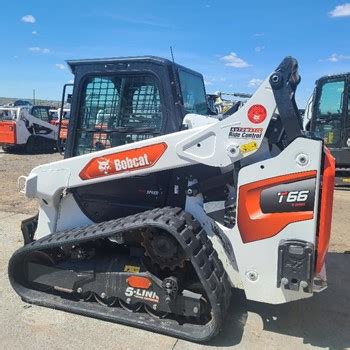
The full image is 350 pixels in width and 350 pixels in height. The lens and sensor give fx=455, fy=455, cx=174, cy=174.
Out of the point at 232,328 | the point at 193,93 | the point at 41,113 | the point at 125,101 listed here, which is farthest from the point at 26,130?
the point at 232,328

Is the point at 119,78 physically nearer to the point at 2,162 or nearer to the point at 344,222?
the point at 344,222

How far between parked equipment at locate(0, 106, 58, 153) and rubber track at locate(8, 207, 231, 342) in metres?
14.8

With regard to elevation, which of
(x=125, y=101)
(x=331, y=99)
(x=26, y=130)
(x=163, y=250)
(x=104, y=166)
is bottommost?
(x=26, y=130)

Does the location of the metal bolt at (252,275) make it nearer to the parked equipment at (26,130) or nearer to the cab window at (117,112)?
the cab window at (117,112)

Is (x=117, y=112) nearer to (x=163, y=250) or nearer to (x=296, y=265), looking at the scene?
(x=163, y=250)

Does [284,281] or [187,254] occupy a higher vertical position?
[187,254]

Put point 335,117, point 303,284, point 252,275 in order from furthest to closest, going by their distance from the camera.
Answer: point 335,117 < point 252,275 < point 303,284

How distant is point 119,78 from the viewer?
13.8ft

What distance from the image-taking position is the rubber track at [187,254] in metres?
3.57

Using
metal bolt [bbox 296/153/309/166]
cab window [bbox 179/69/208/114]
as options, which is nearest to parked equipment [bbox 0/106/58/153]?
cab window [bbox 179/69/208/114]

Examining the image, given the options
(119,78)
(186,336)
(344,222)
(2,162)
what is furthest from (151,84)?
(2,162)

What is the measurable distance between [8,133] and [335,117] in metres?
12.6

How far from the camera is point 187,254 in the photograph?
11.7ft

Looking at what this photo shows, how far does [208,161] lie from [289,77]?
35.1 inches
